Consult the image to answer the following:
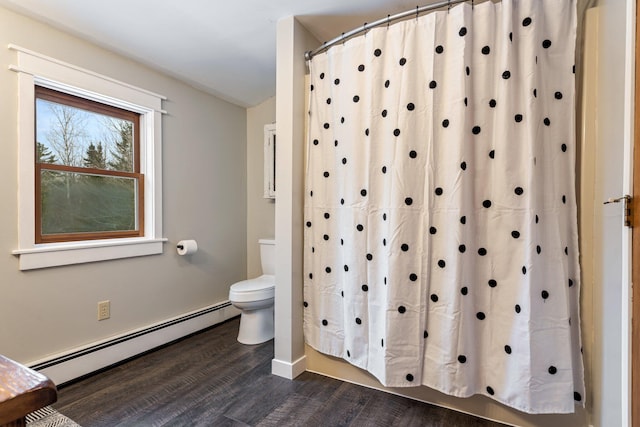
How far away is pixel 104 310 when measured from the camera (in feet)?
6.79

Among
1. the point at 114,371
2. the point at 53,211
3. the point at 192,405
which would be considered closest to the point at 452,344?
the point at 192,405

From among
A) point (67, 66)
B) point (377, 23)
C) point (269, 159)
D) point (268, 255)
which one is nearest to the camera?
point (377, 23)

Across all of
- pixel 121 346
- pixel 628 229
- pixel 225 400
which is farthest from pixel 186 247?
pixel 628 229

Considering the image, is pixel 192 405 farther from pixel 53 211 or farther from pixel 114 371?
pixel 53 211

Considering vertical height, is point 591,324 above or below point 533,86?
below

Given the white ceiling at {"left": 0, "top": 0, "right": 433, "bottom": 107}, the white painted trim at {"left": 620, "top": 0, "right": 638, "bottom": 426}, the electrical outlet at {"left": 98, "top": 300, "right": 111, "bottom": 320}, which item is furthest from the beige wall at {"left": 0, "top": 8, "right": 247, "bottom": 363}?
the white painted trim at {"left": 620, "top": 0, "right": 638, "bottom": 426}

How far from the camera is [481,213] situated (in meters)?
1.47

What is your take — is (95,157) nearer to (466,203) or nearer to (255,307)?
(255,307)

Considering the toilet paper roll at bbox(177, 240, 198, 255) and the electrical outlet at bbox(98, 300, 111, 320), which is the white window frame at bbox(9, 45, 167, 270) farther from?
the electrical outlet at bbox(98, 300, 111, 320)

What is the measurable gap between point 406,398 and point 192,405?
1140mm

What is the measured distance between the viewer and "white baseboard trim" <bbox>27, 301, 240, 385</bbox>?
5.97ft

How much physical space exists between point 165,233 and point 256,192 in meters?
0.97

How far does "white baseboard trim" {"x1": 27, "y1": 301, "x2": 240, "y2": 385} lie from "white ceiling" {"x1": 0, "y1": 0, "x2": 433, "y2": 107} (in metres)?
1.89

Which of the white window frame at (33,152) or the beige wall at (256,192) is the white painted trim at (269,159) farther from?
the white window frame at (33,152)
